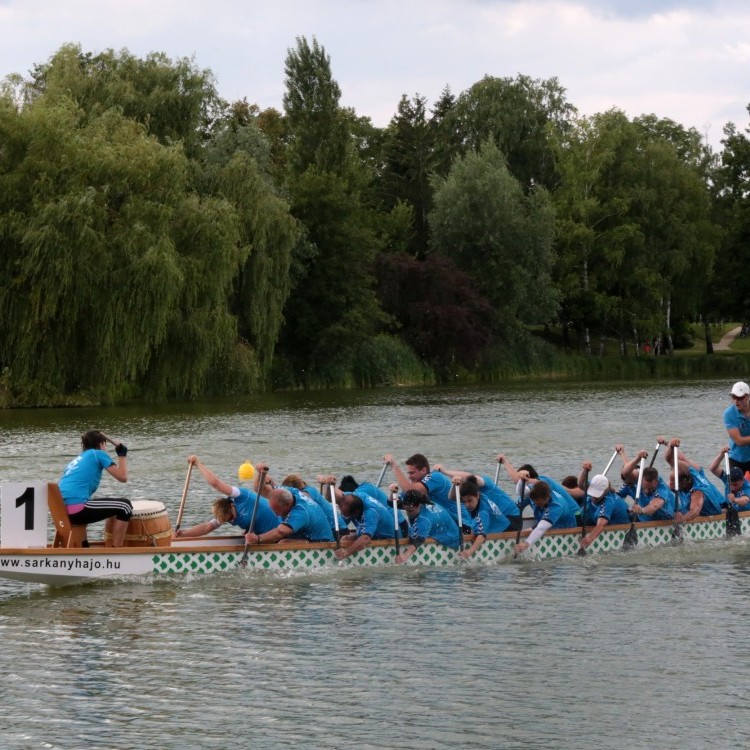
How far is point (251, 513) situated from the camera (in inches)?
635

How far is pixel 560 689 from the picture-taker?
37.9 ft

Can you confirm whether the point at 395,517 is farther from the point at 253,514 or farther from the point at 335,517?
the point at 253,514

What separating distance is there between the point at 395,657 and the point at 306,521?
12.0 ft

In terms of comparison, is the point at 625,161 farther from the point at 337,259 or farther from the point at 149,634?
the point at 149,634

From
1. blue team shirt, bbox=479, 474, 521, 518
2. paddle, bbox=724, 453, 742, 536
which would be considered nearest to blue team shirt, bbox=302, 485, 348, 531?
blue team shirt, bbox=479, 474, 521, 518

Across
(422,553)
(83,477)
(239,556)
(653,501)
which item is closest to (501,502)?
(422,553)

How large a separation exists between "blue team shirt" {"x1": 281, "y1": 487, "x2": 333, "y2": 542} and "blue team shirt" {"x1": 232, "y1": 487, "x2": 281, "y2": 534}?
0.62 feet

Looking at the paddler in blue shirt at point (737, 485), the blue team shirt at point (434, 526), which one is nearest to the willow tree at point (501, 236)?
the paddler in blue shirt at point (737, 485)

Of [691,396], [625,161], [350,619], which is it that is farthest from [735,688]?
[625,161]

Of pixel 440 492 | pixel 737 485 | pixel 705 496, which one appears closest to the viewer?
pixel 440 492

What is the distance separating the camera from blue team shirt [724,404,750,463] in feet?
62.0

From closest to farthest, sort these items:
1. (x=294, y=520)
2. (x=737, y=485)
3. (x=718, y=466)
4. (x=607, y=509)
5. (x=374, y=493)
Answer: (x=294, y=520)
(x=374, y=493)
(x=607, y=509)
(x=737, y=485)
(x=718, y=466)

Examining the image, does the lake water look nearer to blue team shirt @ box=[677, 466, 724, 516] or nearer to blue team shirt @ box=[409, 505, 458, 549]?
blue team shirt @ box=[409, 505, 458, 549]

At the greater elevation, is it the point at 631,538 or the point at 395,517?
the point at 395,517
